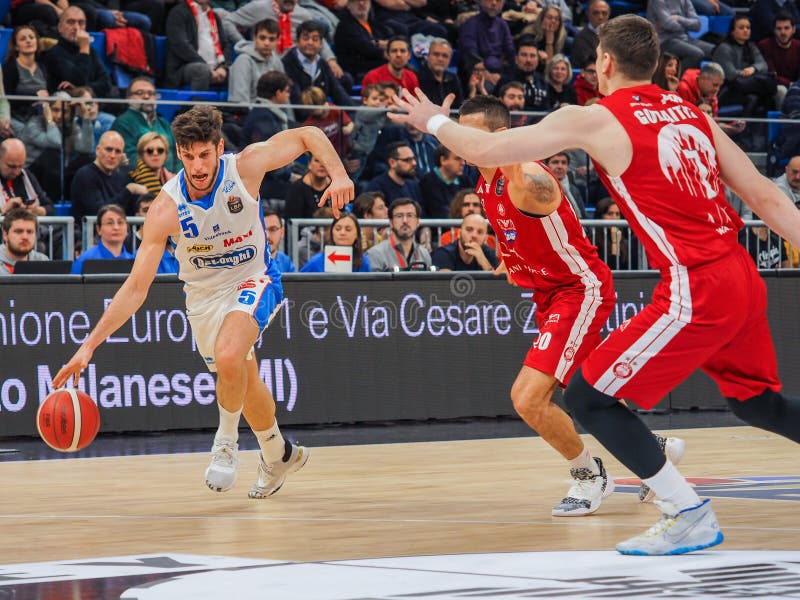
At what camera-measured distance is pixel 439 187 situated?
1473 cm

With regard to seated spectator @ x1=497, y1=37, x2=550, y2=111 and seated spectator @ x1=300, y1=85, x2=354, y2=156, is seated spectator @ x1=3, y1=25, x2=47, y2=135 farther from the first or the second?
seated spectator @ x1=497, y1=37, x2=550, y2=111

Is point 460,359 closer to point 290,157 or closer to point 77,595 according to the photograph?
point 290,157

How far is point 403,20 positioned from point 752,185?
1309 cm

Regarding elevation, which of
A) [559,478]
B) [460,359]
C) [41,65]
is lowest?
[460,359]

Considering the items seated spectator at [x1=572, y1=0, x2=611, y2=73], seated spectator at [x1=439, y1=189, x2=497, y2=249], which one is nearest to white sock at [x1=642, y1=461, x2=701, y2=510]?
seated spectator at [x1=439, y1=189, x2=497, y2=249]

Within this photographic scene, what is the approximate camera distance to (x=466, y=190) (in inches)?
540

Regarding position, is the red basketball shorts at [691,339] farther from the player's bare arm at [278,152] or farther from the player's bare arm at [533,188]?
the player's bare arm at [278,152]

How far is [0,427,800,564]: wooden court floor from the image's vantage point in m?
5.87

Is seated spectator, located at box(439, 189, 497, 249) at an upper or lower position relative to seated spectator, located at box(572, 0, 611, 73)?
lower

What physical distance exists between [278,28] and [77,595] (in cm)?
1156

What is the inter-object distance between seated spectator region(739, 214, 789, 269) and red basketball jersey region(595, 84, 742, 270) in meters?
9.76

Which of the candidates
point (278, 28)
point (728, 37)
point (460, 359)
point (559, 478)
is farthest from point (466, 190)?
point (728, 37)

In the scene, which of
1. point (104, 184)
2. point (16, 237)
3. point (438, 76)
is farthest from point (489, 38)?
point (16, 237)

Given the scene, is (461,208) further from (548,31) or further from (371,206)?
(548,31)
